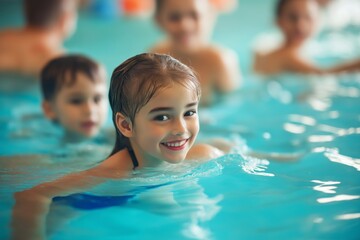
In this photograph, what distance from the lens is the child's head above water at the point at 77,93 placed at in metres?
3.24

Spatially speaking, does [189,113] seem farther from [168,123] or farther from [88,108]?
[88,108]

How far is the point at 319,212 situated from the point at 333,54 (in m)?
5.21

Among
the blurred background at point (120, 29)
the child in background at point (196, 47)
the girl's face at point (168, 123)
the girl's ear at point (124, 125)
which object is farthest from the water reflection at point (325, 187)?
the blurred background at point (120, 29)

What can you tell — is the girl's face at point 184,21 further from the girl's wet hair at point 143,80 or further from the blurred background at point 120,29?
the blurred background at point 120,29

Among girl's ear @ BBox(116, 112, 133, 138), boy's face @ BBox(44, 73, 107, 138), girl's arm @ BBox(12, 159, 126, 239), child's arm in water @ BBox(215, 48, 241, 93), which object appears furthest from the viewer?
child's arm in water @ BBox(215, 48, 241, 93)

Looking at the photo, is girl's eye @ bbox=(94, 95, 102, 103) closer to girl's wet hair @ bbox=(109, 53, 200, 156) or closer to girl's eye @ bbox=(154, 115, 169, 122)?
girl's wet hair @ bbox=(109, 53, 200, 156)

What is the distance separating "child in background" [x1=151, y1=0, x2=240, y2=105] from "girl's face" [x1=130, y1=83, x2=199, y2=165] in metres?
2.05

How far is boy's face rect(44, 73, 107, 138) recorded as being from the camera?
3239 mm

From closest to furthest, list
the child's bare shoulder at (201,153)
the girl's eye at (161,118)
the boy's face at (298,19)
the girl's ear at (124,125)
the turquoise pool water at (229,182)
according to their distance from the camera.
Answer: the turquoise pool water at (229,182)
the girl's eye at (161,118)
the girl's ear at (124,125)
the child's bare shoulder at (201,153)
the boy's face at (298,19)

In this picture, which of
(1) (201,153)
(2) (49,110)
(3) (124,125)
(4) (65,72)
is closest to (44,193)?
(3) (124,125)

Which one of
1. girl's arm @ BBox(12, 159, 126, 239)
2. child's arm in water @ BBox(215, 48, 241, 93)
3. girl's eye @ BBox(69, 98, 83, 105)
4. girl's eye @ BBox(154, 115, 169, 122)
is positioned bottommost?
girl's arm @ BBox(12, 159, 126, 239)

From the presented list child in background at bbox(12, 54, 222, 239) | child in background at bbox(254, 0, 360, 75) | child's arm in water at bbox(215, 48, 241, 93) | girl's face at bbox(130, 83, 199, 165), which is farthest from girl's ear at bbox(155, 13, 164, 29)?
girl's face at bbox(130, 83, 199, 165)

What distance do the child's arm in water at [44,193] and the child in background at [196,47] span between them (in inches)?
78.3

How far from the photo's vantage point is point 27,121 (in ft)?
13.6
